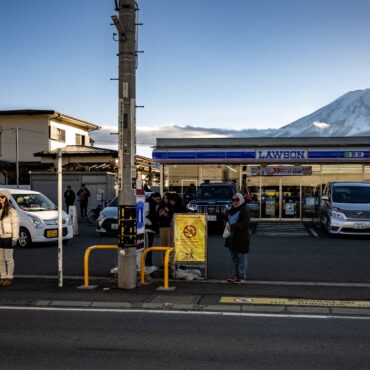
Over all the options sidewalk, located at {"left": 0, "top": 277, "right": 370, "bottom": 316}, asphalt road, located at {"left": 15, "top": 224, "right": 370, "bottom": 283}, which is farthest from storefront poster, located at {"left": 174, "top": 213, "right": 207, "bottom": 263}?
asphalt road, located at {"left": 15, "top": 224, "right": 370, "bottom": 283}

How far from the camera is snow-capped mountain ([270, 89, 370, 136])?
49.9 meters

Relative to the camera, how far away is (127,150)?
1009 centimetres

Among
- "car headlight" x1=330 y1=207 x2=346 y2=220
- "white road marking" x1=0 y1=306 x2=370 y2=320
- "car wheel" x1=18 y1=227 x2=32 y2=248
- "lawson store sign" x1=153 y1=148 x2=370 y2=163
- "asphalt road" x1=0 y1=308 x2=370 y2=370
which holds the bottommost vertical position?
"white road marking" x1=0 y1=306 x2=370 y2=320

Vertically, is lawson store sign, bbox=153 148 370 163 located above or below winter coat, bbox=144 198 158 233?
above

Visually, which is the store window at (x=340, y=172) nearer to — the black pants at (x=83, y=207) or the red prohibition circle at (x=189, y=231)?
the black pants at (x=83, y=207)

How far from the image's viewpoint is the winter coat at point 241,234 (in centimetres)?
1070

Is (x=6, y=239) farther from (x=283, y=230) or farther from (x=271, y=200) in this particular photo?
(x=271, y=200)

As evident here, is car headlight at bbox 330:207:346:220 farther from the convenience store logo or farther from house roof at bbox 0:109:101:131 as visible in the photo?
house roof at bbox 0:109:101:131

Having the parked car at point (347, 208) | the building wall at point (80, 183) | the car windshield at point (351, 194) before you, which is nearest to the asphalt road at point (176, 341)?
the parked car at point (347, 208)

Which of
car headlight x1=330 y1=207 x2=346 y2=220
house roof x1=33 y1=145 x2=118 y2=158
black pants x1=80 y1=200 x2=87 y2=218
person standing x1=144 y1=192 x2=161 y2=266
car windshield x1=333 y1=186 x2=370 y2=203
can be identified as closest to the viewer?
person standing x1=144 y1=192 x2=161 y2=266

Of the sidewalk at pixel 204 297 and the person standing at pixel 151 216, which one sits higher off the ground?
the person standing at pixel 151 216

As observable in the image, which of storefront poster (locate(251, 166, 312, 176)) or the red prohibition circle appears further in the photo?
storefront poster (locate(251, 166, 312, 176))

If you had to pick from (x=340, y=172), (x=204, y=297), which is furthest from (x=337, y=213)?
(x=204, y=297)

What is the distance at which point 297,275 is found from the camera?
38.6 feet
